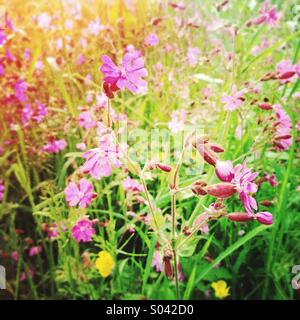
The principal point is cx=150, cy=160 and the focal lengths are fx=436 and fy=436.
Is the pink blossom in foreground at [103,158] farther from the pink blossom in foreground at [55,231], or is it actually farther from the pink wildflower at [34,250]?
the pink wildflower at [34,250]

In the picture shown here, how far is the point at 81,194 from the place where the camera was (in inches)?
35.8

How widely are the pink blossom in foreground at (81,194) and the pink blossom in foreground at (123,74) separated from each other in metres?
0.27

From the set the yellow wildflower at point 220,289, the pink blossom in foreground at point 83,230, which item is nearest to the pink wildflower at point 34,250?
the pink blossom in foreground at point 83,230

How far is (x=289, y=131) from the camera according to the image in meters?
1.01

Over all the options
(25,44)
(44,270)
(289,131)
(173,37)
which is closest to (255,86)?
(289,131)

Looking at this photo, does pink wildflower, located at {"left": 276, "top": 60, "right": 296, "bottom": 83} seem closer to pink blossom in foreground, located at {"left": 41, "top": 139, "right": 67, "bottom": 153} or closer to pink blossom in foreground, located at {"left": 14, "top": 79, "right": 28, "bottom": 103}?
pink blossom in foreground, located at {"left": 41, "top": 139, "right": 67, "bottom": 153}

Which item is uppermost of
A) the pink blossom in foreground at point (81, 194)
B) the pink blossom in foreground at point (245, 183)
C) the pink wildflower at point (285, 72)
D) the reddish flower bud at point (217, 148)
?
the pink wildflower at point (285, 72)

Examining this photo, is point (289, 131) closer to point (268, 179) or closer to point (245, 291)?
point (268, 179)

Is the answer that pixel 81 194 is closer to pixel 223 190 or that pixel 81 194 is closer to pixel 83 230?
pixel 83 230

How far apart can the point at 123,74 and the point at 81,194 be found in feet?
1.07

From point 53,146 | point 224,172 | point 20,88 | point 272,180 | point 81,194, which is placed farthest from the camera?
point 20,88

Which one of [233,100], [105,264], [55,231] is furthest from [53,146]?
[233,100]

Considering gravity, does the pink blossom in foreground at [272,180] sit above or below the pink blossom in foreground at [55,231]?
above

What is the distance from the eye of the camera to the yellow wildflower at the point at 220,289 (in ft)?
3.15
